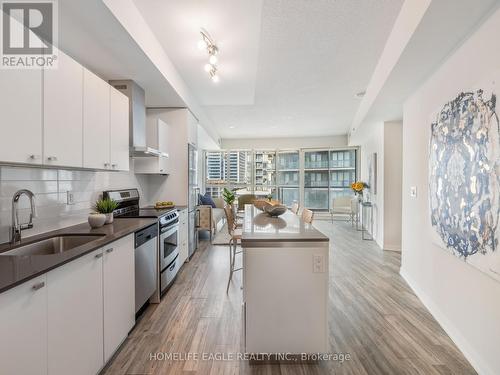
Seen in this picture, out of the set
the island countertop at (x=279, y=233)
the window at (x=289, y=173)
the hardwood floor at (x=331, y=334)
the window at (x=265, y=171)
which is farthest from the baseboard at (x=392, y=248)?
the window at (x=265, y=171)

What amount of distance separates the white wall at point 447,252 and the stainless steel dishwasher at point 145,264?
2.60m

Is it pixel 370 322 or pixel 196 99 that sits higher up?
pixel 196 99

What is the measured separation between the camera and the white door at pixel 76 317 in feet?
3.94

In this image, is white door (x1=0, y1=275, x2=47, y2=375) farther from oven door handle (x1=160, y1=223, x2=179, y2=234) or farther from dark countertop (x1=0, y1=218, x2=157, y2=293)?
oven door handle (x1=160, y1=223, x2=179, y2=234)

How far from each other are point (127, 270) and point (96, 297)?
41 cm

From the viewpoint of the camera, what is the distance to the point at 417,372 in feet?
5.40

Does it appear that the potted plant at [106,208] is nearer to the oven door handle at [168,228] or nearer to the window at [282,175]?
the oven door handle at [168,228]

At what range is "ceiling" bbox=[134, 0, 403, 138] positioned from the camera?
6.62 feet

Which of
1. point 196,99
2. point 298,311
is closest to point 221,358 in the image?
point 298,311

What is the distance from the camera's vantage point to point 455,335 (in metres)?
1.95

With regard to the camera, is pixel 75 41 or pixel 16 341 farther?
pixel 75 41

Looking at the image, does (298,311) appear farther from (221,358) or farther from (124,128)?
(124,128)

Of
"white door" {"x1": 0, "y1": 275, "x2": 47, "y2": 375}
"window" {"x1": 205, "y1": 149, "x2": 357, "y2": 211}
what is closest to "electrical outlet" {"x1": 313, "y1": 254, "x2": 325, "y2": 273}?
"white door" {"x1": 0, "y1": 275, "x2": 47, "y2": 375}

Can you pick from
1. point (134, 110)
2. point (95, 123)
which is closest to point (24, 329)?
point (95, 123)
